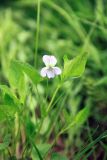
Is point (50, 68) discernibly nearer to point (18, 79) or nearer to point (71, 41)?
point (18, 79)

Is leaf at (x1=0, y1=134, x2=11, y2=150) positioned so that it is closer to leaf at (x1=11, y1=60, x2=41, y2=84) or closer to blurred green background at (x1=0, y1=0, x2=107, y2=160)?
leaf at (x1=11, y1=60, x2=41, y2=84)

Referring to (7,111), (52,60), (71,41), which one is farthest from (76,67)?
(71,41)

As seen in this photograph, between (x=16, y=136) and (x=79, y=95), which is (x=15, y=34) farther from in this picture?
(x=16, y=136)

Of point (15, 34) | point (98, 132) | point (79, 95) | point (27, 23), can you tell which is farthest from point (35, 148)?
point (27, 23)

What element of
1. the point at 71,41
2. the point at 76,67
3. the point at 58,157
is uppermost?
the point at 71,41

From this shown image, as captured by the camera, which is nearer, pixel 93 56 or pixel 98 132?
pixel 98 132

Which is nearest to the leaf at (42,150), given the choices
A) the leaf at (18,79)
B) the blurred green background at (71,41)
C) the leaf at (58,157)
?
the leaf at (58,157)

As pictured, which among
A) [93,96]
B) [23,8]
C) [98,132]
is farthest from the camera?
[23,8]
